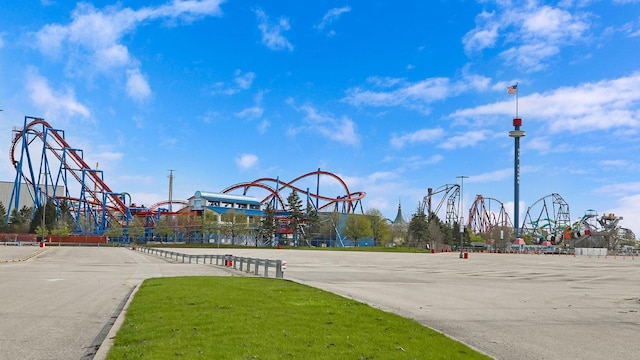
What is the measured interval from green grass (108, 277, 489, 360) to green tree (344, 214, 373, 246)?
12081cm

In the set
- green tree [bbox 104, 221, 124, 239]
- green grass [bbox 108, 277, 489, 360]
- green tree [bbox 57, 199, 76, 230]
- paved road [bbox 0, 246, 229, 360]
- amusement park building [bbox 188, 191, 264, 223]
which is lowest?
green tree [bbox 104, 221, 124, 239]

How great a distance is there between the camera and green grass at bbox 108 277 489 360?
7.95 metres

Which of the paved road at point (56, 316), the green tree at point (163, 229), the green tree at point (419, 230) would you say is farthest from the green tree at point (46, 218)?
the paved road at point (56, 316)

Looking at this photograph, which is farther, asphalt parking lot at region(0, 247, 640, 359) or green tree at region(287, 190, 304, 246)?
green tree at region(287, 190, 304, 246)

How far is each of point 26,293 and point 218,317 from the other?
1035 cm

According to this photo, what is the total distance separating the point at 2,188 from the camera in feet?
554

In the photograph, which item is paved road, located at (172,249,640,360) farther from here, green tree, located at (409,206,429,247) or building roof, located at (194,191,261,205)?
building roof, located at (194,191,261,205)

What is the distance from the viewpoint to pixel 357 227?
135125mm

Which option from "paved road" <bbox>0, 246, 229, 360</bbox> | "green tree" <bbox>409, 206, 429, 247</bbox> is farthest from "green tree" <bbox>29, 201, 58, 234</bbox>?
"paved road" <bbox>0, 246, 229, 360</bbox>

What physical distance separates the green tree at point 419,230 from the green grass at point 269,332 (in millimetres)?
125721

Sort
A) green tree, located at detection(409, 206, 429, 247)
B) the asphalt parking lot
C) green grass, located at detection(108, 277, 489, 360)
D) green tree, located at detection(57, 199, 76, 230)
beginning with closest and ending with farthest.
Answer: green grass, located at detection(108, 277, 489, 360), the asphalt parking lot, green tree, located at detection(57, 199, 76, 230), green tree, located at detection(409, 206, 429, 247)

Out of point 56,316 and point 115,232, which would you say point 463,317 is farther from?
point 115,232

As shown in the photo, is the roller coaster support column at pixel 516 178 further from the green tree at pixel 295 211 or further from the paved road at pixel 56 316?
the paved road at pixel 56 316

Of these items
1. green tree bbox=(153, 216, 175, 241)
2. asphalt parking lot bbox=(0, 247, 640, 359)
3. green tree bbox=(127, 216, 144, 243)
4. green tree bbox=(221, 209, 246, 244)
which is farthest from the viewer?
green tree bbox=(221, 209, 246, 244)
